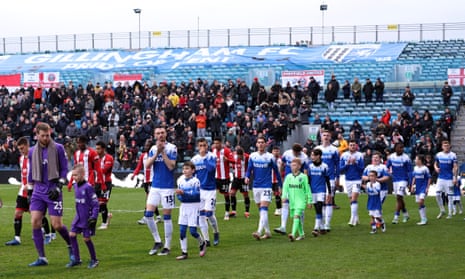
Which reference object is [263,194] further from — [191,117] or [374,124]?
[191,117]

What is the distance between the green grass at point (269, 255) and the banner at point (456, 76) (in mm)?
20541

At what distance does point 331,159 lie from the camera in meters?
22.2

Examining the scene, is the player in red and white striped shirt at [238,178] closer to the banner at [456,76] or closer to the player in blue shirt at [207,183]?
the player in blue shirt at [207,183]

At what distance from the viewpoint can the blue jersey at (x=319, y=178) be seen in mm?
20469

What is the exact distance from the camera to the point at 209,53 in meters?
55.2

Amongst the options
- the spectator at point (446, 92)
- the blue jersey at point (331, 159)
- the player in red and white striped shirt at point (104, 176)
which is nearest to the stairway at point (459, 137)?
the spectator at point (446, 92)

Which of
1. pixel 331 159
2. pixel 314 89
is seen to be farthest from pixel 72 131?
pixel 331 159

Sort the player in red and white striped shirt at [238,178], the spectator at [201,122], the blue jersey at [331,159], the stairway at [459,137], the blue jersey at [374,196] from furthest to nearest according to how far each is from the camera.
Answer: the spectator at [201,122]
the stairway at [459,137]
the player in red and white striped shirt at [238,178]
the blue jersey at [331,159]
the blue jersey at [374,196]

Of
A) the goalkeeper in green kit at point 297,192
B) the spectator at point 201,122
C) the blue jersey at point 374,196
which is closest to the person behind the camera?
the goalkeeper in green kit at point 297,192

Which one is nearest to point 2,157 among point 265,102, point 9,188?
point 9,188

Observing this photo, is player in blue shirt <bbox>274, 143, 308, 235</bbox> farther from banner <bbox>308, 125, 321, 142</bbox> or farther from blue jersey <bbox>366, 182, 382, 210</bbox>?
banner <bbox>308, 125, 321, 142</bbox>

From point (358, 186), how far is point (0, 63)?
143ft

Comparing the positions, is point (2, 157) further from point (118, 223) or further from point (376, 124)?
point (118, 223)

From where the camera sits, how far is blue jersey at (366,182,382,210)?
2111cm
